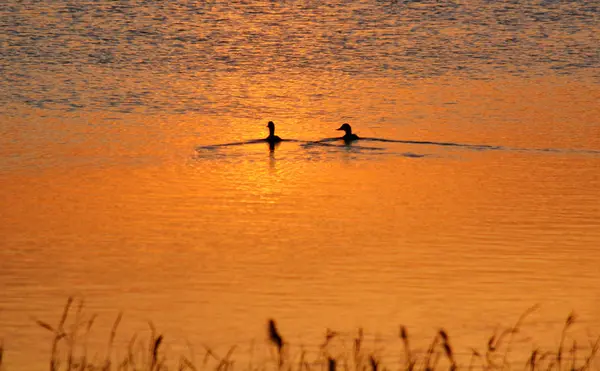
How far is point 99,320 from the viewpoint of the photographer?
1186 centimetres

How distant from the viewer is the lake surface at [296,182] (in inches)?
488

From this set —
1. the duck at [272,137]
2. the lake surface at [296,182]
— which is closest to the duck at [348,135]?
the lake surface at [296,182]

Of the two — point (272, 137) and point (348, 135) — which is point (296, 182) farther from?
point (348, 135)

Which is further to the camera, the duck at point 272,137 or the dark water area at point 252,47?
the dark water area at point 252,47

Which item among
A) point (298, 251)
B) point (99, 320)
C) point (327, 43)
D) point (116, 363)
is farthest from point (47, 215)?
point (327, 43)

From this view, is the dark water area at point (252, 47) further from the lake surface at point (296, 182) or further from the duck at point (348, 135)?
the duck at point (348, 135)

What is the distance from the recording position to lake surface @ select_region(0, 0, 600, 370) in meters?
12.4

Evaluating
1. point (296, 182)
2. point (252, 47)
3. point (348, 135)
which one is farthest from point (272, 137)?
point (252, 47)

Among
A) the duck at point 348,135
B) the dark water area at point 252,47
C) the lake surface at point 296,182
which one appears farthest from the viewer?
the dark water area at point 252,47

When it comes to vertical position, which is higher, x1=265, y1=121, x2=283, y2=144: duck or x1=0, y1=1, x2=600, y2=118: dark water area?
x1=0, y1=1, x2=600, y2=118: dark water area

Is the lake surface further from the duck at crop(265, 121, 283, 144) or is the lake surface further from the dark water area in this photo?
the duck at crop(265, 121, 283, 144)

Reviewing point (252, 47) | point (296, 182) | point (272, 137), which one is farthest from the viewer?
point (252, 47)

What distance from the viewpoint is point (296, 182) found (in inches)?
786

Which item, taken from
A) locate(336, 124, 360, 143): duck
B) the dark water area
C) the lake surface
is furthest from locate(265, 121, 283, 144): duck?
the dark water area
